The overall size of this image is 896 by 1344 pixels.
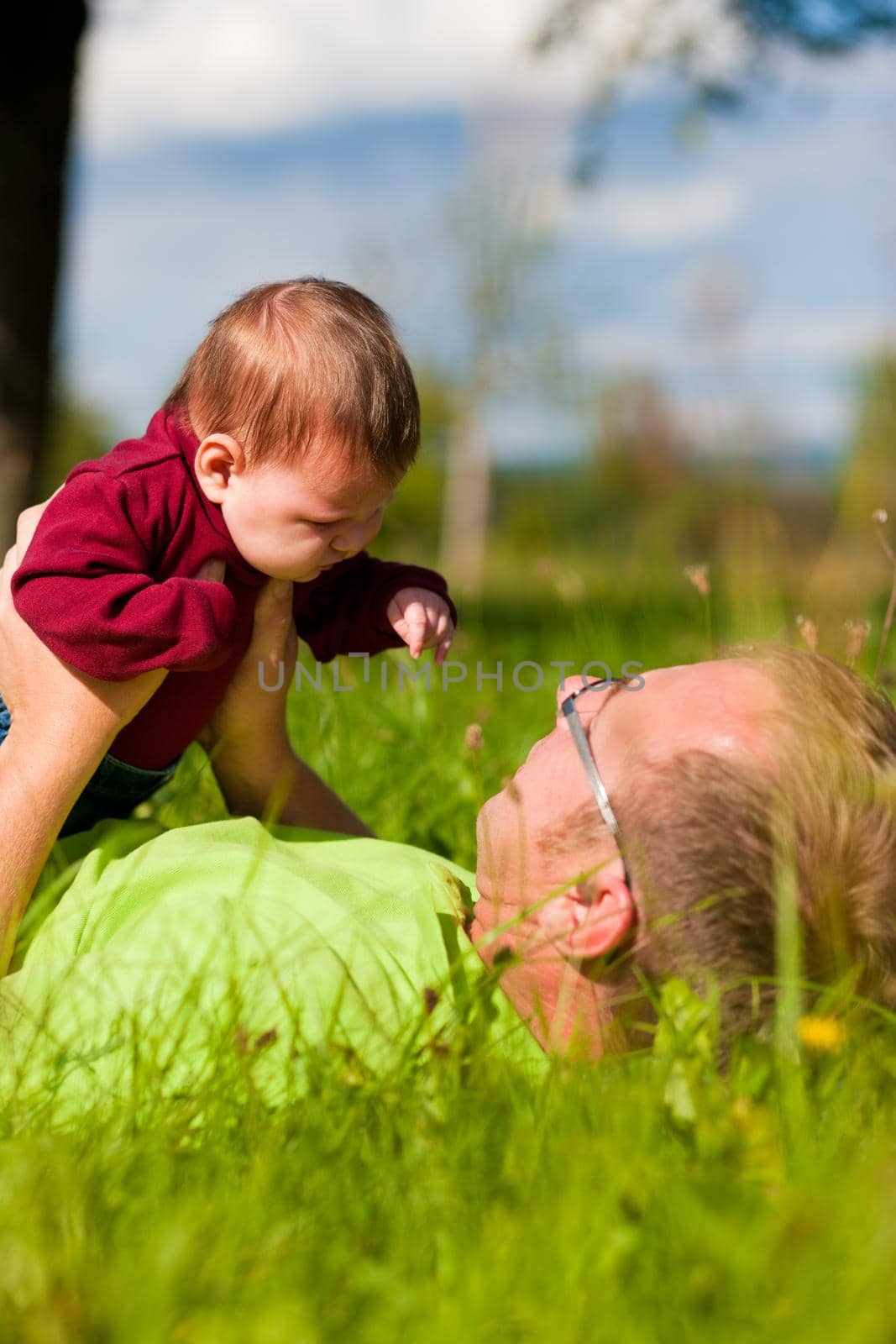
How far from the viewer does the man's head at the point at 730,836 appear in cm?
170

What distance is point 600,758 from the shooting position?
186 cm

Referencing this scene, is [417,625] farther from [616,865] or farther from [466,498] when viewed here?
[466,498]

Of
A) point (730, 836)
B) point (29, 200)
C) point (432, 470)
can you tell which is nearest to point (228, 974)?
point (730, 836)

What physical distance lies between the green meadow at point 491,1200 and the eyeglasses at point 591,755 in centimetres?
23

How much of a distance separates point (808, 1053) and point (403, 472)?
1156 mm

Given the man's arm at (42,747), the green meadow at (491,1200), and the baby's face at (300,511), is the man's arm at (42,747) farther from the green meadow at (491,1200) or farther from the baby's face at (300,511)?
the green meadow at (491,1200)

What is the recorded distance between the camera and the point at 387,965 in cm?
193

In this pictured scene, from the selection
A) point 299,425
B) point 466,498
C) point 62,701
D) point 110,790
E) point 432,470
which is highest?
point 299,425

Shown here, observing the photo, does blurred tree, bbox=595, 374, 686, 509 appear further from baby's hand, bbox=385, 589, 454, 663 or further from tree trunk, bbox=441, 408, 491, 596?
tree trunk, bbox=441, 408, 491, 596

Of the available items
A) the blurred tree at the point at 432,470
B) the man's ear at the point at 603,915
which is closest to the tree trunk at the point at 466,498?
the blurred tree at the point at 432,470

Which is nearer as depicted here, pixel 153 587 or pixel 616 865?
pixel 616 865

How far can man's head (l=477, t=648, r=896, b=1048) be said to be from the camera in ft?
5.59

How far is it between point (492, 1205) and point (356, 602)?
129cm

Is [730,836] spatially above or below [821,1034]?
above
